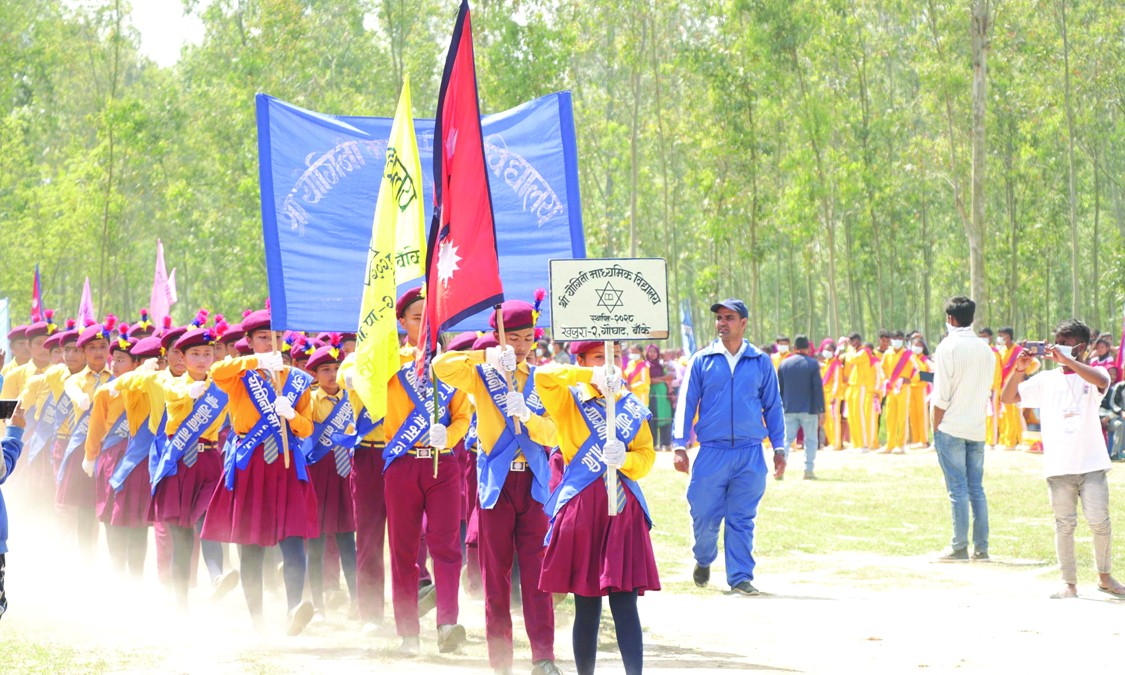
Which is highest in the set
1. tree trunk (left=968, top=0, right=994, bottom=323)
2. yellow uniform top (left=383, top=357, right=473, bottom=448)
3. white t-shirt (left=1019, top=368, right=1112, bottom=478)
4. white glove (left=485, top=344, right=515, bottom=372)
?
tree trunk (left=968, top=0, right=994, bottom=323)

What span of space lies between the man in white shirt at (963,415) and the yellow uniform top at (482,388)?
548 centimetres

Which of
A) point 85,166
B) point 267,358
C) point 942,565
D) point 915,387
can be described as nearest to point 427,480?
point 267,358

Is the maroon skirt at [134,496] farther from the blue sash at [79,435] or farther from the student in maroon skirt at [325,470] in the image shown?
the student in maroon skirt at [325,470]

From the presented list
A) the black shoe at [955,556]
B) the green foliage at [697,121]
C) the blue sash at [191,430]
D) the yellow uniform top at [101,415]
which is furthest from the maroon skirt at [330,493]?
the green foliage at [697,121]

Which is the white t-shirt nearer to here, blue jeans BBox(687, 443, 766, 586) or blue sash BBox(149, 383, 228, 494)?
blue jeans BBox(687, 443, 766, 586)

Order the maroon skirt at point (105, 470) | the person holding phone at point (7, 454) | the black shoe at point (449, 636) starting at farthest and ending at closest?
the maroon skirt at point (105, 470), the black shoe at point (449, 636), the person holding phone at point (7, 454)

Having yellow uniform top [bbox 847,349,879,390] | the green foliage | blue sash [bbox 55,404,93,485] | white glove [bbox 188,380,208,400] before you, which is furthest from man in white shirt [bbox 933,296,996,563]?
the green foliage

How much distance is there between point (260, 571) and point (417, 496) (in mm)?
1431

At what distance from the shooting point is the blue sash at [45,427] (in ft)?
42.8

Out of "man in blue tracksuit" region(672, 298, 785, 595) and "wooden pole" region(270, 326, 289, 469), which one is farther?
"man in blue tracksuit" region(672, 298, 785, 595)

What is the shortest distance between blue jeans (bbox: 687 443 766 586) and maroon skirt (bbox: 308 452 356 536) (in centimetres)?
259

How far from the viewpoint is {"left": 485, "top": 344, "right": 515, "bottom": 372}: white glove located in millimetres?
7492

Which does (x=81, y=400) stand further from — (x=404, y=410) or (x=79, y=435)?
(x=404, y=410)

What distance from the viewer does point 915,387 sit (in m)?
26.1
